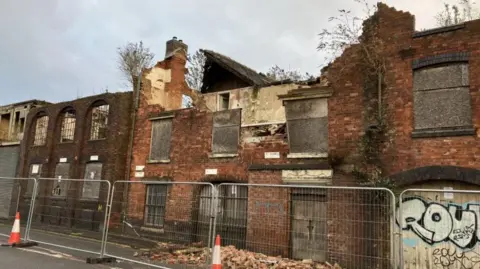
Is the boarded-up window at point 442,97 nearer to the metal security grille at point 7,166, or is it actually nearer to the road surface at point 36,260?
the road surface at point 36,260

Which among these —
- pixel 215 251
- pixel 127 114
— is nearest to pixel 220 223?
pixel 215 251

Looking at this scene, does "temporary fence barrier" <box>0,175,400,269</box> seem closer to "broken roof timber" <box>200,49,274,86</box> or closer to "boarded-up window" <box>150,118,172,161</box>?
"boarded-up window" <box>150,118,172,161</box>

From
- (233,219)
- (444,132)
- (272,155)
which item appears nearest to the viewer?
(444,132)

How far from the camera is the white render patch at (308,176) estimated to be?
39.2ft

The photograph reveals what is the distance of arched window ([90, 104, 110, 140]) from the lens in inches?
792

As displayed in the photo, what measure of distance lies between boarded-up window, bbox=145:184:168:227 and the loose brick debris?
4.85 meters

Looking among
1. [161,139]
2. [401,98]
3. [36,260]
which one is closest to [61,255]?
[36,260]

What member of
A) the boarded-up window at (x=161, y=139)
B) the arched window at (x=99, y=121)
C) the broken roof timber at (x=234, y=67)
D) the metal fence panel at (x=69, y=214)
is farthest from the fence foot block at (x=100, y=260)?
the arched window at (x=99, y=121)

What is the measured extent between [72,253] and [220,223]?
179 inches

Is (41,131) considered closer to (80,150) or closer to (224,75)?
(80,150)

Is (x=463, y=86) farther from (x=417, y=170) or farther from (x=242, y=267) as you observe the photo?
(x=242, y=267)

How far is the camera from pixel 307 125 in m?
12.9

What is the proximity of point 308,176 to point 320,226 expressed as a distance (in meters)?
2.70

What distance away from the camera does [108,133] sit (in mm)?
18625
